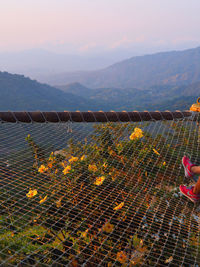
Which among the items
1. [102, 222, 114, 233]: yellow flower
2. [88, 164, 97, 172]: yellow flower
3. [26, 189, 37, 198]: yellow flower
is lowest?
[102, 222, 114, 233]: yellow flower

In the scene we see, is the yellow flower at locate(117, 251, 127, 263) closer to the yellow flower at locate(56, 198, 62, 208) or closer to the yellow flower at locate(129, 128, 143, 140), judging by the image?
the yellow flower at locate(56, 198, 62, 208)

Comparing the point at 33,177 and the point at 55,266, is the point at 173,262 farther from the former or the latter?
the point at 33,177

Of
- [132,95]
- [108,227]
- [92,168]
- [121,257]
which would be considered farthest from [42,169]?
[132,95]

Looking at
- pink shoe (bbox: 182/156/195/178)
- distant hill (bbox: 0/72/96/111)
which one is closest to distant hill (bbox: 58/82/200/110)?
distant hill (bbox: 0/72/96/111)

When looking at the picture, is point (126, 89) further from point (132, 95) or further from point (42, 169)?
point (42, 169)

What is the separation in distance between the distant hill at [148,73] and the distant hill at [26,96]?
7515cm

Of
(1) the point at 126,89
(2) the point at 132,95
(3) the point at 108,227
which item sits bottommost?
(2) the point at 132,95

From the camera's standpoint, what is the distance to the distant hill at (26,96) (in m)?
45.7

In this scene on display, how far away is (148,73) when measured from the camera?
157 meters

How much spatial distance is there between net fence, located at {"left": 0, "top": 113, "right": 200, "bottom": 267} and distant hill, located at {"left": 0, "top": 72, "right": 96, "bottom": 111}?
1643 inches

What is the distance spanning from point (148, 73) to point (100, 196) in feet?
541

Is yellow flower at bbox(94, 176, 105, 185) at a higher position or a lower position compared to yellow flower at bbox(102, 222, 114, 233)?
higher

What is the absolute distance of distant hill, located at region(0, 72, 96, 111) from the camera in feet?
150

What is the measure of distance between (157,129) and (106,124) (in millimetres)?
510
